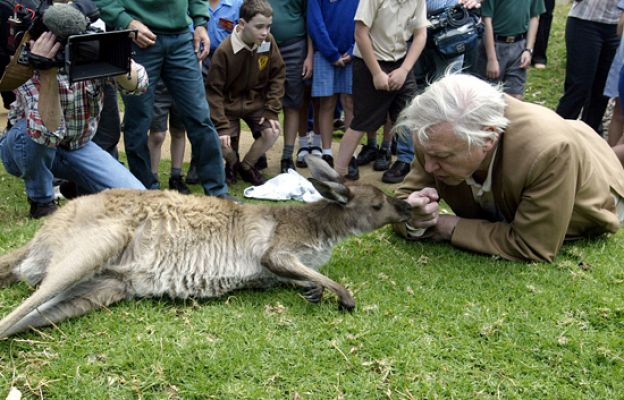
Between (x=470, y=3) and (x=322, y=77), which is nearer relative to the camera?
(x=470, y=3)

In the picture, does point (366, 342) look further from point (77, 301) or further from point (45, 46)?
point (45, 46)

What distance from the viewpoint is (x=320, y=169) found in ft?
12.9

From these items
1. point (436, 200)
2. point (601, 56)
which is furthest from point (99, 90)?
point (601, 56)

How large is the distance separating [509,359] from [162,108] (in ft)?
15.3

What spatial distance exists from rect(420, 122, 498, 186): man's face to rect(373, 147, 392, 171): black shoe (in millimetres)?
3838

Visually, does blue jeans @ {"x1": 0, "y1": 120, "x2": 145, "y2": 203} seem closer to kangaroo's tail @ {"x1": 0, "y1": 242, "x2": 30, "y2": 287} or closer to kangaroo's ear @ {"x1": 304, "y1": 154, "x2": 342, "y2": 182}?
kangaroo's tail @ {"x1": 0, "y1": 242, "x2": 30, "y2": 287}

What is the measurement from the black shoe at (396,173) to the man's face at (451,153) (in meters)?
3.31

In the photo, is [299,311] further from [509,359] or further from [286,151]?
[286,151]

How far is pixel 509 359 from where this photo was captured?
2986 mm

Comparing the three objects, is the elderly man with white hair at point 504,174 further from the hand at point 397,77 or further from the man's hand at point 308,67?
the man's hand at point 308,67

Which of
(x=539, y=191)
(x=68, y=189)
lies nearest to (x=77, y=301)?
(x=539, y=191)

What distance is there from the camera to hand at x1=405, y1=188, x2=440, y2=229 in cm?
399

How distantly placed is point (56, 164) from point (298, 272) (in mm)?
2570

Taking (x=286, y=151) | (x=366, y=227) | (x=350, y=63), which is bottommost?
(x=286, y=151)
